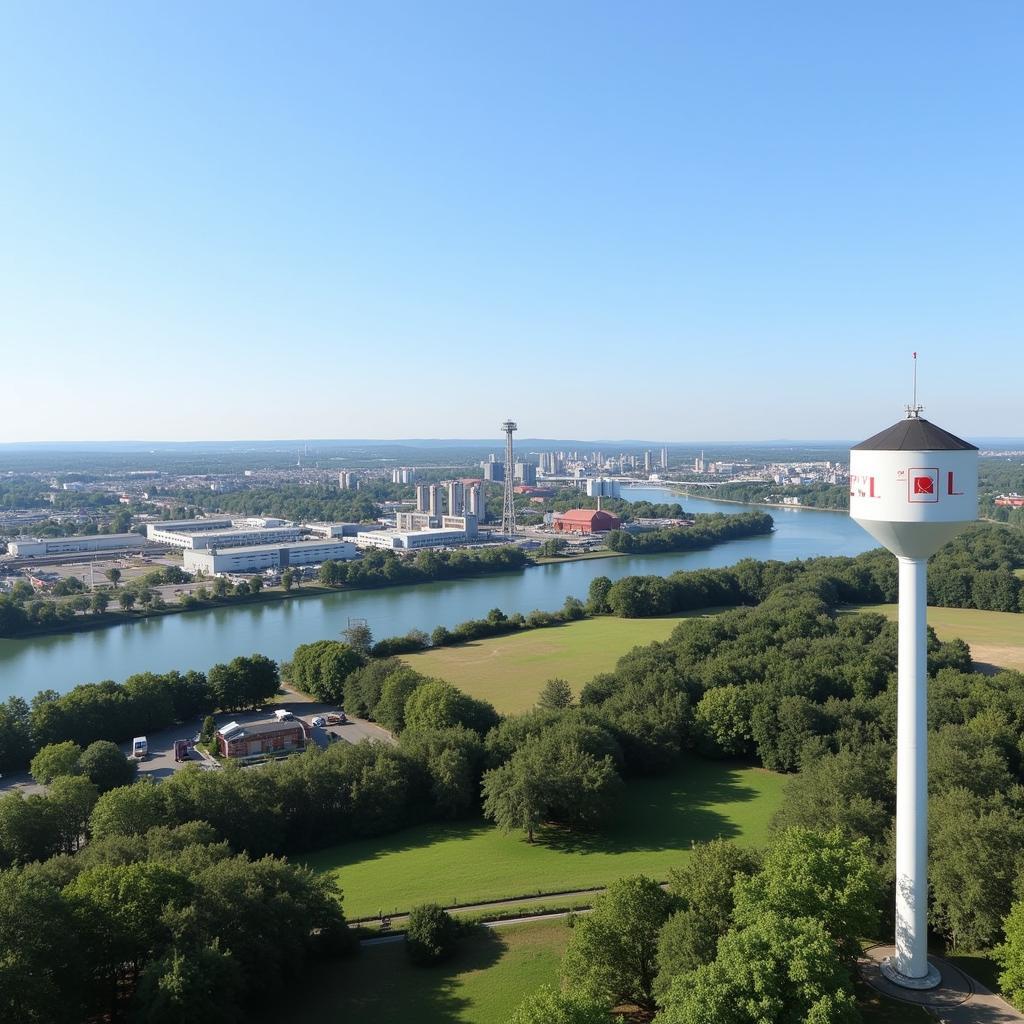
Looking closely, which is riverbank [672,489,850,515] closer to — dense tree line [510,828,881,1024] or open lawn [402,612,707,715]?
open lawn [402,612,707,715]

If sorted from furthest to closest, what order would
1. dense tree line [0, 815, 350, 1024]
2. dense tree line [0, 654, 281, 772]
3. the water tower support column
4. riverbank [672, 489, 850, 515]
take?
1. riverbank [672, 489, 850, 515]
2. dense tree line [0, 654, 281, 772]
3. the water tower support column
4. dense tree line [0, 815, 350, 1024]

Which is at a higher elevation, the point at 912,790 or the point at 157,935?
the point at 912,790

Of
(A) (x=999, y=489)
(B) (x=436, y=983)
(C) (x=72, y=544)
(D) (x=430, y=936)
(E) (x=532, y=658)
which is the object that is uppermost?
(A) (x=999, y=489)

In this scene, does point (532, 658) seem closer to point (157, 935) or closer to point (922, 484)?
point (157, 935)

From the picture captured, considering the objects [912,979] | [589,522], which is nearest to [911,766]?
[912,979]

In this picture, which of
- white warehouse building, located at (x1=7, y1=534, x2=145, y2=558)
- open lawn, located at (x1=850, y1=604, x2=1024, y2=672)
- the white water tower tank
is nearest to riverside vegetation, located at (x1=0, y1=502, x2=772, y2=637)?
white warehouse building, located at (x1=7, y1=534, x2=145, y2=558)

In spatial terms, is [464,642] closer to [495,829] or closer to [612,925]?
[495,829]

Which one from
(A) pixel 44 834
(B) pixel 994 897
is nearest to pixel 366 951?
(A) pixel 44 834
